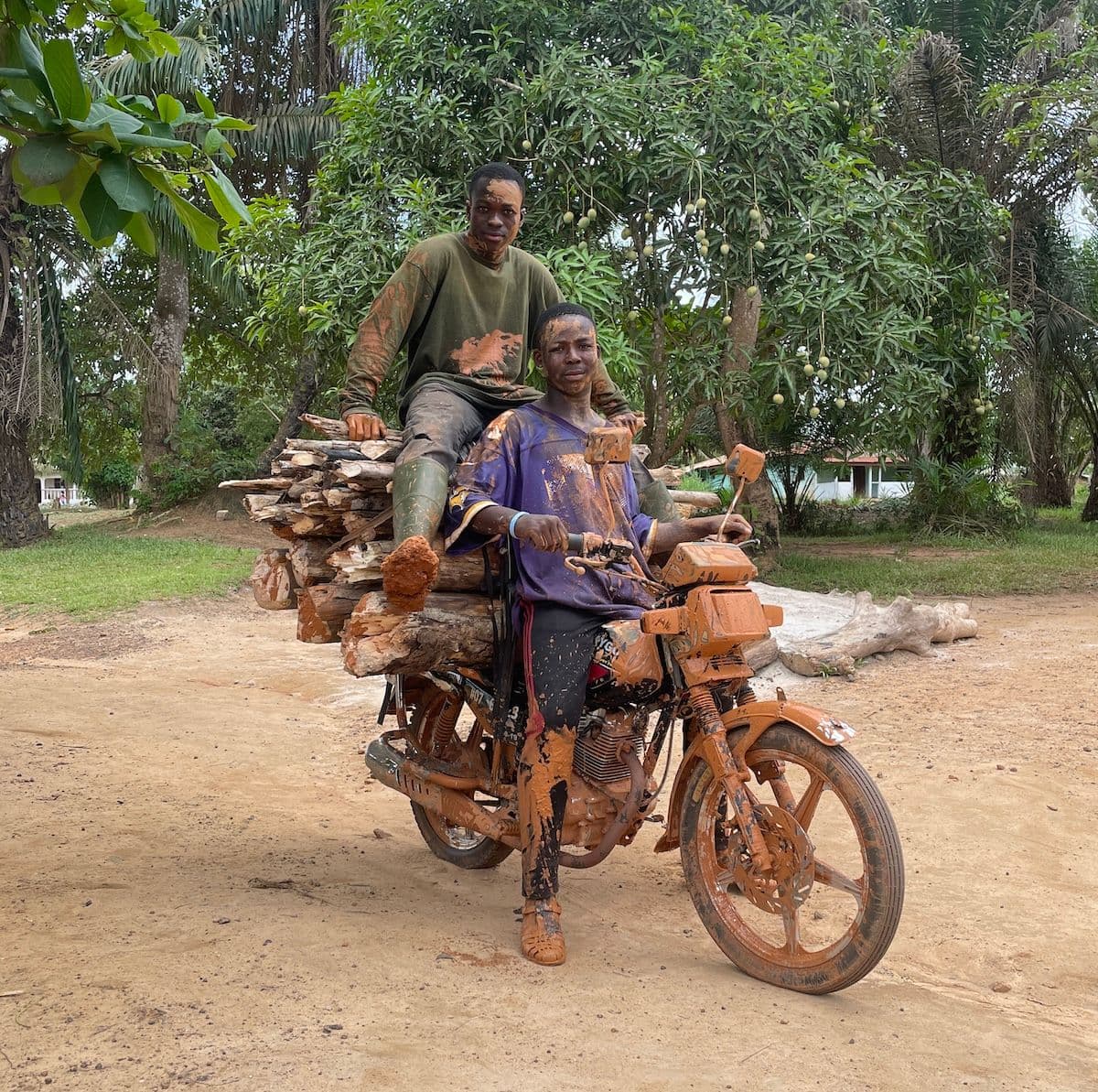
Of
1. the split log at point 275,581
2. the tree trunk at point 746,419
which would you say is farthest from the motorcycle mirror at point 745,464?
the tree trunk at point 746,419

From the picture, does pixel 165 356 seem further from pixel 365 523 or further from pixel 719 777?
pixel 719 777

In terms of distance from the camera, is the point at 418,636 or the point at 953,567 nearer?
the point at 418,636

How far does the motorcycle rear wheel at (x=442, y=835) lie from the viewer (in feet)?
13.7

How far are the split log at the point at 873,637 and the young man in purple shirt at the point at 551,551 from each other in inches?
169

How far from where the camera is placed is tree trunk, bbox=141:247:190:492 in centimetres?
1853

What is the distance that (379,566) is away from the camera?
356 centimetres

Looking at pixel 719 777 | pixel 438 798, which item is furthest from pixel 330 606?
pixel 719 777

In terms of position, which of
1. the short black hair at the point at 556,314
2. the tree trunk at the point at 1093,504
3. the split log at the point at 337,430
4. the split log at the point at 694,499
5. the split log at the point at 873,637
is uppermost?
the short black hair at the point at 556,314

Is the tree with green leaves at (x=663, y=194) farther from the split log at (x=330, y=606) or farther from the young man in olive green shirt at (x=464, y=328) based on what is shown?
the split log at (x=330, y=606)

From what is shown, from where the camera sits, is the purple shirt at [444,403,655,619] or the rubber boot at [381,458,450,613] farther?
the purple shirt at [444,403,655,619]

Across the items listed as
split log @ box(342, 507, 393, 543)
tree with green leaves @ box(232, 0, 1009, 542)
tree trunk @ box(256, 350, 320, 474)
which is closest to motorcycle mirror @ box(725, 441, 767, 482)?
split log @ box(342, 507, 393, 543)

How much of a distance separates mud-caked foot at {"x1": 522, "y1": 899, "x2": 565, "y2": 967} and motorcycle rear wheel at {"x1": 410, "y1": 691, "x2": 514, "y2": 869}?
689 mm

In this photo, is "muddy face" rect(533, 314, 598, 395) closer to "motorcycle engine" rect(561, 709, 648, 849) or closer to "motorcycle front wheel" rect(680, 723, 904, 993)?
"motorcycle engine" rect(561, 709, 648, 849)

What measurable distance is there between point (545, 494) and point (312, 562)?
931 millimetres
